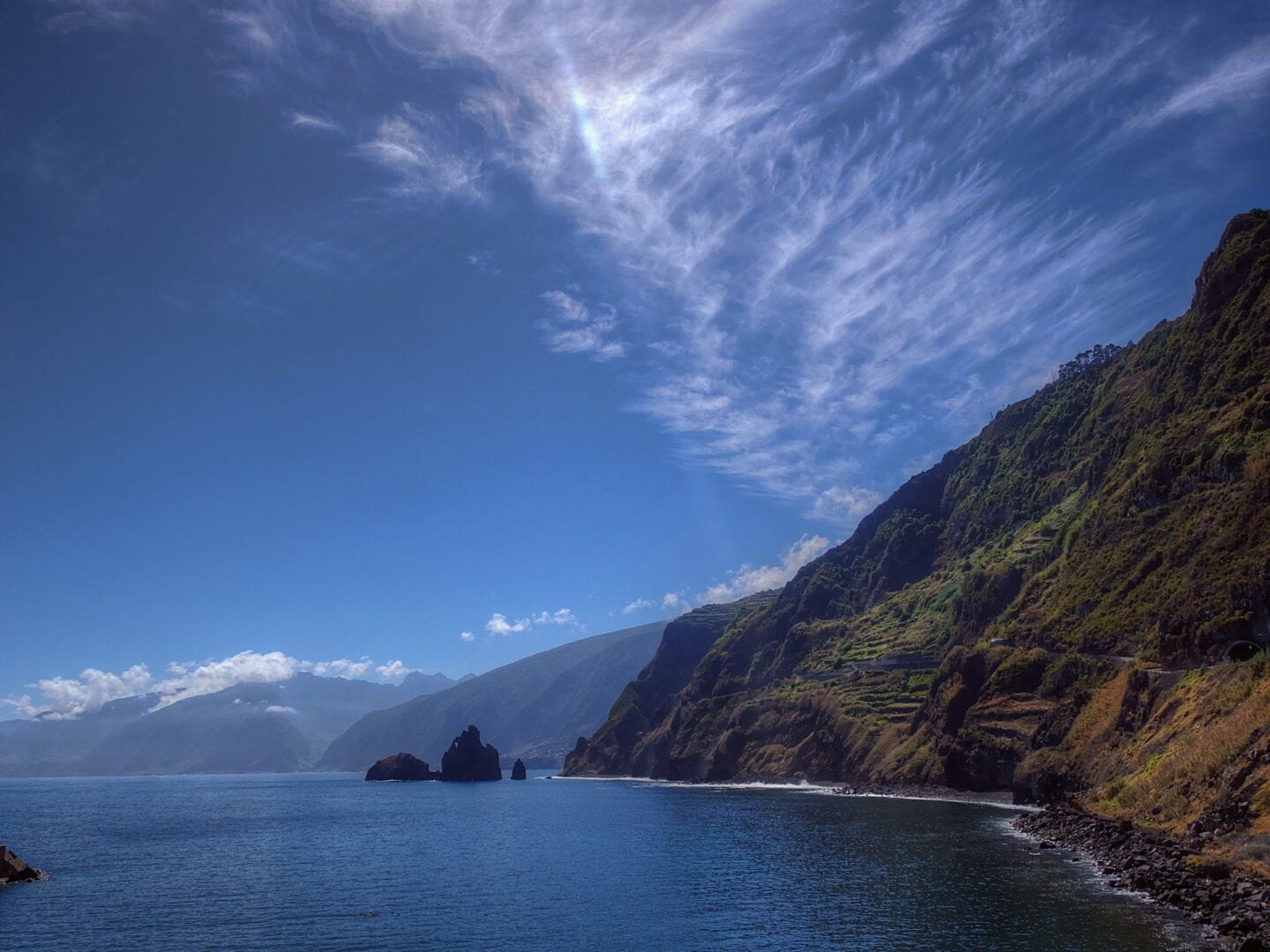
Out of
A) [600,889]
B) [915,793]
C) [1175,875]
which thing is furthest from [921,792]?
[1175,875]

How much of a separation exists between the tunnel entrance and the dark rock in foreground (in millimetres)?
122325

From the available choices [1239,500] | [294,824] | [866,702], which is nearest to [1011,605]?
[866,702]

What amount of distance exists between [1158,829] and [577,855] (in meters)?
57.1

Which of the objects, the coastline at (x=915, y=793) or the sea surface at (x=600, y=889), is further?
the coastline at (x=915, y=793)

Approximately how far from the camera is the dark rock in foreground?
244 ft

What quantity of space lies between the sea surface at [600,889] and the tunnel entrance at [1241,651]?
30.7 meters

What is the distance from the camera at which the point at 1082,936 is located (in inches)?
1837

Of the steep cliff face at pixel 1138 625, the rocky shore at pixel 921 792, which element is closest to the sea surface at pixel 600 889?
the rocky shore at pixel 921 792

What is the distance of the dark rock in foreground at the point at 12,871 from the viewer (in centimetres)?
7450

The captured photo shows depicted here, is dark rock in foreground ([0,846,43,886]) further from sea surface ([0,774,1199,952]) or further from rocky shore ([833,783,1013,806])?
rocky shore ([833,783,1013,806])

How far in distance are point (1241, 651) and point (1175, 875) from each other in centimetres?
4343

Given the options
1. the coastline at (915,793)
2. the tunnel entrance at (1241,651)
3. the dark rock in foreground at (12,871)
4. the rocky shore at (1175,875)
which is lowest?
the coastline at (915,793)

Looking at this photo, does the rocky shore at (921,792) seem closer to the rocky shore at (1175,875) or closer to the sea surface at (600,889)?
the sea surface at (600,889)

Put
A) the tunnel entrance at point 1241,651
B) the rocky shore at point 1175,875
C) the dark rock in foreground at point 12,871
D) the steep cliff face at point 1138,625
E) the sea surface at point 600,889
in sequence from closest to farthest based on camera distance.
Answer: the rocky shore at point 1175,875 → the sea surface at point 600,889 → the dark rock in foreground at point 12,871 → the tunnel entrance at point 1241,651 → the steep cliff face at point 1138,625
